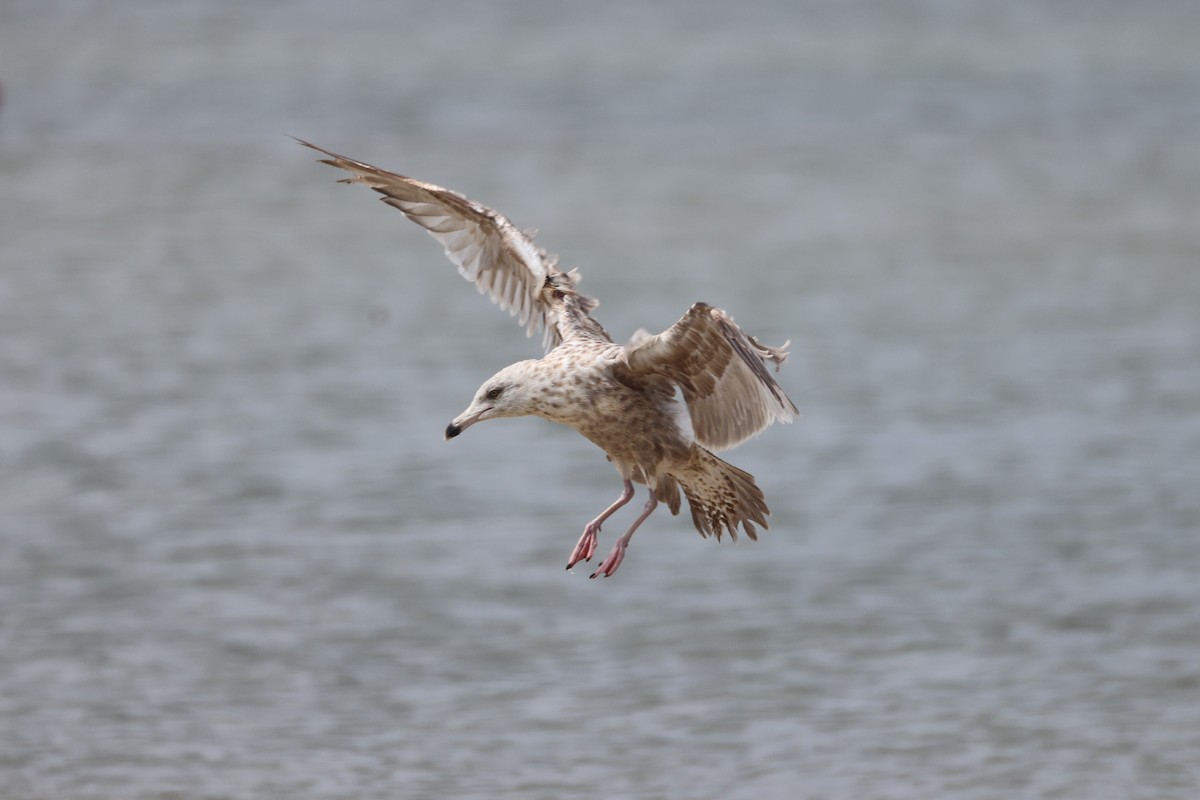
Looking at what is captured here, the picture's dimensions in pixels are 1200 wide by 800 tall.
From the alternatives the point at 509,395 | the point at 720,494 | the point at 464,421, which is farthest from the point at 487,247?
the point at 720,494

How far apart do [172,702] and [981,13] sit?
27.8 meters

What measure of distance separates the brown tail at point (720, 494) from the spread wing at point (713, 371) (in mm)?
87

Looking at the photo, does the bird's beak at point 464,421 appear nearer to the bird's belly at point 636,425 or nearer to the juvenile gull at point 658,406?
the juvenile gull at point 658,406

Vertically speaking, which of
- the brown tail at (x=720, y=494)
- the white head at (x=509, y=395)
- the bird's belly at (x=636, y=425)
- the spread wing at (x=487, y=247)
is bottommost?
the brown tail at (x=720, y=494)

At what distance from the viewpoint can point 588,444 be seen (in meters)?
16.4

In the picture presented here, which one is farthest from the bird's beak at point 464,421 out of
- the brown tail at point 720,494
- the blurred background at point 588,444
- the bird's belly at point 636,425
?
the blurred background at point 588,444

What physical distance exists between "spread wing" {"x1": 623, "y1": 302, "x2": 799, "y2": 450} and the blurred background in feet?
10.8

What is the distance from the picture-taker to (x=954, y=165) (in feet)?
86.1

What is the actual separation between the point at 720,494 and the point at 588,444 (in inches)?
349

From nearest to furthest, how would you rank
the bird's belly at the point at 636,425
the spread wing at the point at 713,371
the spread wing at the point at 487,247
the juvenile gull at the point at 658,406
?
the spread wing at the point at 713,371 < the juvenile gull at the point at 658,406 < the bird's belly at the point at 636,425 < the spread wing at the point at 487,247

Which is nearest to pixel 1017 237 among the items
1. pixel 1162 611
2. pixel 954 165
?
pixel 954 165

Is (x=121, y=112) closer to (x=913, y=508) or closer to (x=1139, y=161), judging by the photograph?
(x=1139, y=161)

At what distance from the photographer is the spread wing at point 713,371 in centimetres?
678

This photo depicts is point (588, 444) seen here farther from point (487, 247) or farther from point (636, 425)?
point (636, 425)
